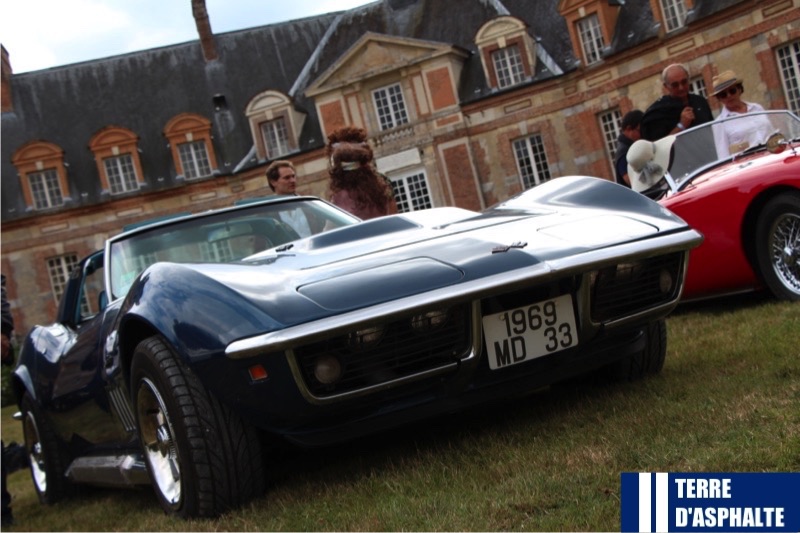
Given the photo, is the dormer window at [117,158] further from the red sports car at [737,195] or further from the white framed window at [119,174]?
the red sports car at [737,195]

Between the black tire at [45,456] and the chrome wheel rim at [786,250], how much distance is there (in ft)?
14.6

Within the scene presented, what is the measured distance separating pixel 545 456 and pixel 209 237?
2.26 meters

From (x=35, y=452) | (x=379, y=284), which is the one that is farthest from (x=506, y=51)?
(x=379, y=284)

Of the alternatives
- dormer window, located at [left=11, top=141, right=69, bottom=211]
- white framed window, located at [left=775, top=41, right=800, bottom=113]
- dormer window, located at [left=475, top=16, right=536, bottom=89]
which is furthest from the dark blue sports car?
dormer window, located at [left=11, top=141, right=69, bottom=211]

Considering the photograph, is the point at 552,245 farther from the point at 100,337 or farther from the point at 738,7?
the point at 738,7

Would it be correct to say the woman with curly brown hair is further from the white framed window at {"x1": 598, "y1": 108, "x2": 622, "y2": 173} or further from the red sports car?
the white framed window at {"x1": 598, "y1": 108, "x2": 622, "y2": 173}

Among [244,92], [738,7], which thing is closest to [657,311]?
[738,7]

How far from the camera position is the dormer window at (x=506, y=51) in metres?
35.0

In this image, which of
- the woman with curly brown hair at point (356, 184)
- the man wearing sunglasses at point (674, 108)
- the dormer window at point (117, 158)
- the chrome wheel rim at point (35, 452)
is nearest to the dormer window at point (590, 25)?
the dormer window at point (117, 158)

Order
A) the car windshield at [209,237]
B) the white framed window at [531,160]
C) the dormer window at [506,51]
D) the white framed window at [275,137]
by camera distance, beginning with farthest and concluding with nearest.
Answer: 1. the white framed window at [275,137]
2. the white framed window at [531,160]
3. the dormer window at [506,51]
4. the car windshield at [209,237]

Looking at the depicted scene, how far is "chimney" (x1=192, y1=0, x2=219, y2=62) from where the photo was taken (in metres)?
41.1

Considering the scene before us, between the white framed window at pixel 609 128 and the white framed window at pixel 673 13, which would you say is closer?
the white framed window at pixel 673 13

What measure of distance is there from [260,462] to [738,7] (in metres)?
27.5

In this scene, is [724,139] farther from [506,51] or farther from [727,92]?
[506,51]
